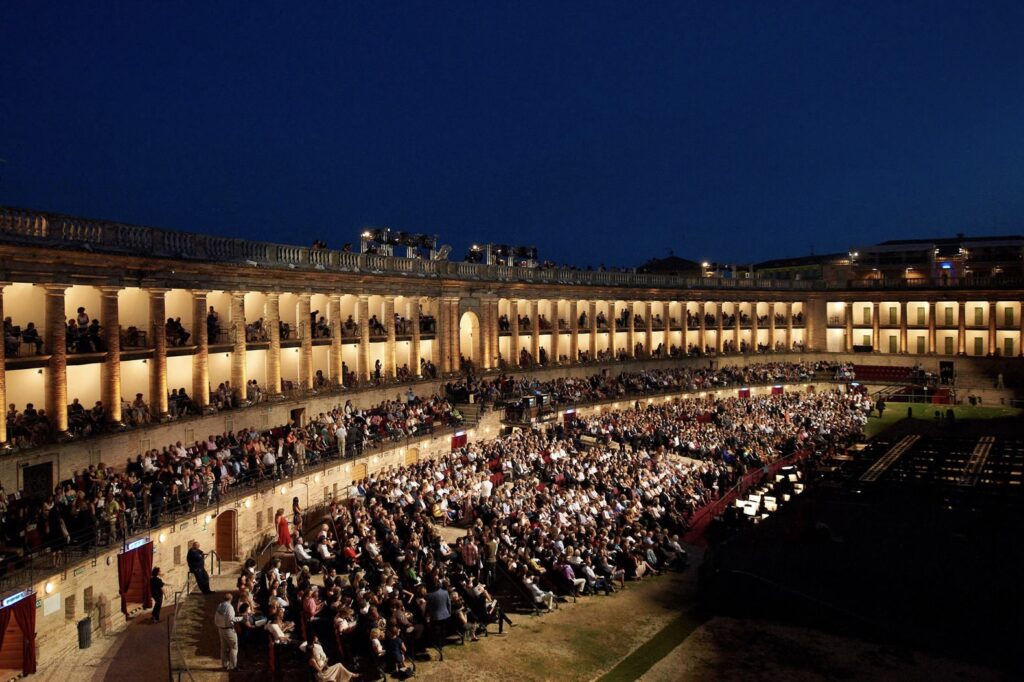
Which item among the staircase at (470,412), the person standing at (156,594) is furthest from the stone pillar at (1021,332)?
the person standing at (156,594)

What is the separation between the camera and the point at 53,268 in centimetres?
2559

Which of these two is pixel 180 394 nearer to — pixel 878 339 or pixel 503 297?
pixel 503 297

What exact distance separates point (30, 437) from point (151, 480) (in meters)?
4.26

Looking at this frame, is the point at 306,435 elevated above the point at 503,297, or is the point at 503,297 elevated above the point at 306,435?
the point at 503,297

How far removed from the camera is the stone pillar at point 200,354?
32312 millimetres

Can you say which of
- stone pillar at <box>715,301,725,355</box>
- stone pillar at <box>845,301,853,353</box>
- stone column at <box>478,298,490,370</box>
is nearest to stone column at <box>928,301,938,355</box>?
stone pillar at <box>845,301,853,353</box>

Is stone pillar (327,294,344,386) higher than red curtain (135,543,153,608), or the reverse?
stone pillar (327,294,344,386)

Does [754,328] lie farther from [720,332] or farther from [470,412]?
[470,412]

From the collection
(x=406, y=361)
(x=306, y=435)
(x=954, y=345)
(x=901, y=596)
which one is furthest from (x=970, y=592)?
(x=954, y=345)

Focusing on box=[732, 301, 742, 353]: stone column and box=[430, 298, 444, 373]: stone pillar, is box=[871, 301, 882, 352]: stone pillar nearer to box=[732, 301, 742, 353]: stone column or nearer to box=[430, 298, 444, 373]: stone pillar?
box=[732, 301, 742, 353]: stone column

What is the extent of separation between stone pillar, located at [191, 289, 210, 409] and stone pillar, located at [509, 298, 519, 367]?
27.4 m

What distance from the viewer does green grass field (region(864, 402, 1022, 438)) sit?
52.3 m

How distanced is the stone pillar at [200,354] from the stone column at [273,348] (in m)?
4.19

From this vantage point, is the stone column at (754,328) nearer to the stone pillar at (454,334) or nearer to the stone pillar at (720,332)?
the stone pillar at (720,332)
